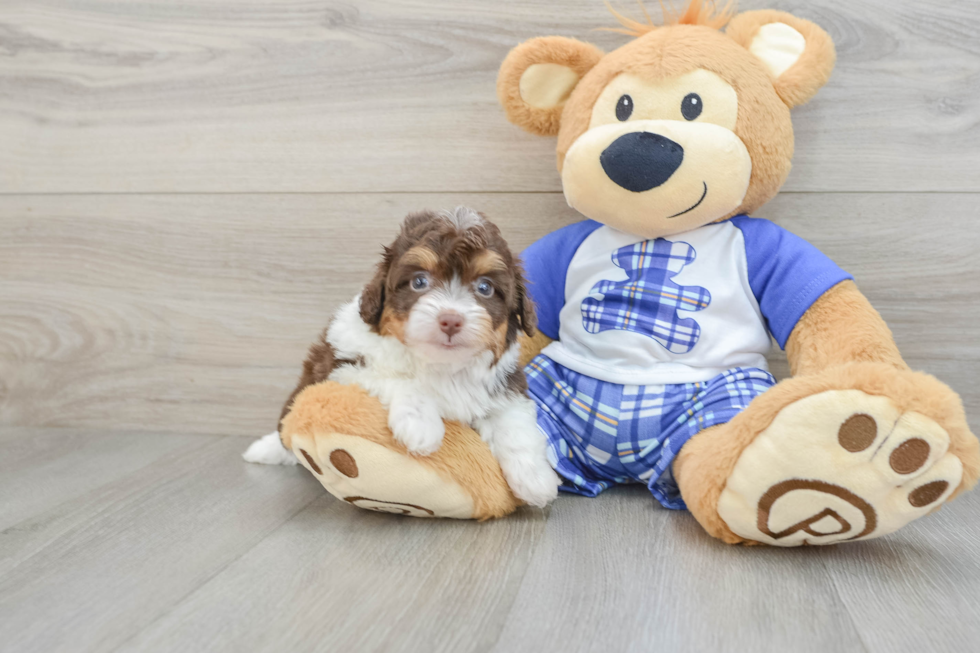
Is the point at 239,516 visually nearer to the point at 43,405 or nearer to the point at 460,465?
the point at 460,465

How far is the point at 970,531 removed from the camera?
3.33 ft

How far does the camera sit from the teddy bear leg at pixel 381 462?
96cm

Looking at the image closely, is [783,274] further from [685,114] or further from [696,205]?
[685,114]

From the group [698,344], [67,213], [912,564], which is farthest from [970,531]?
[67,213]

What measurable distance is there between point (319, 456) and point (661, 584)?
0.48 metres

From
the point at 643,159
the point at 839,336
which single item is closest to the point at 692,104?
the point at 643,159

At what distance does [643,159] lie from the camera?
105 cm

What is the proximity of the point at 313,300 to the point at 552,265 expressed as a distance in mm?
545

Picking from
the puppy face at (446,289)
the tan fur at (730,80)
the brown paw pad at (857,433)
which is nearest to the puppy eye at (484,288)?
the puppy face at (446,289)

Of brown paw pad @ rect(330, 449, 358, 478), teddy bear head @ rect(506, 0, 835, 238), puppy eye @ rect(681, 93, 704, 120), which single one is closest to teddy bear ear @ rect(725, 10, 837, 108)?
teddy bear head @ rect(506, 0, 835, 238)

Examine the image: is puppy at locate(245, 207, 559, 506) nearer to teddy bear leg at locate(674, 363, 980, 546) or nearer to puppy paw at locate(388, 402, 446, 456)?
puppy paw at locate(388, 402, 446, 456)

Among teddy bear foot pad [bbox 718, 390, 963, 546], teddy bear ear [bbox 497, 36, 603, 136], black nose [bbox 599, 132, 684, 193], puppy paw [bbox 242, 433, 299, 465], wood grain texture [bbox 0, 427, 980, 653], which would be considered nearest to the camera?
wood grain texture [bbox 0, 427, 980, 653]

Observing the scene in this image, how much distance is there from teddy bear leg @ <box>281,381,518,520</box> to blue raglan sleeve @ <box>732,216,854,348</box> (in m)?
0.50

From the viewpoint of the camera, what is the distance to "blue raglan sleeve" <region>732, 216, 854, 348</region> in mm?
1082
